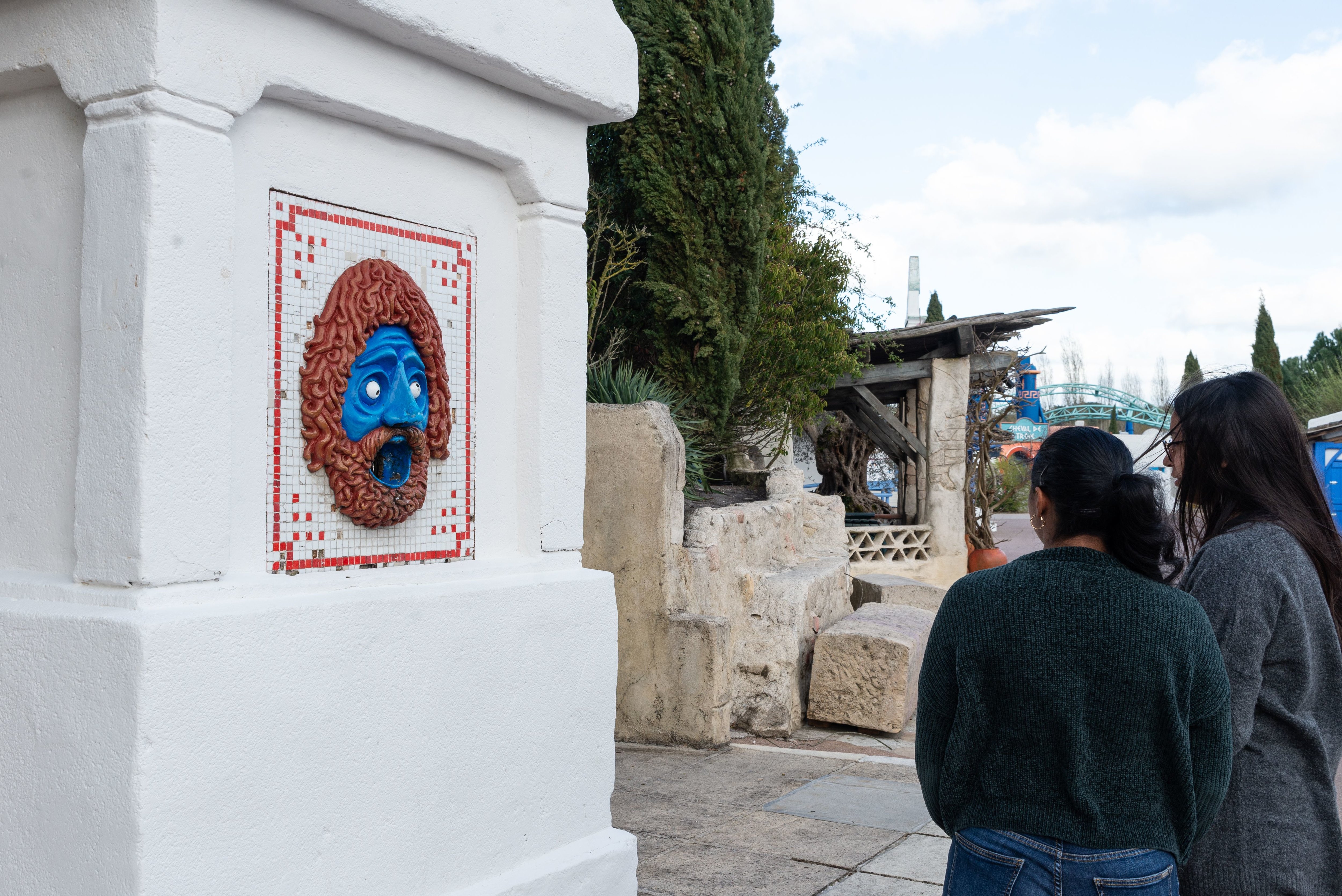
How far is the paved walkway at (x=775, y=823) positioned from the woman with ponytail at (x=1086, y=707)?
6.78 ft

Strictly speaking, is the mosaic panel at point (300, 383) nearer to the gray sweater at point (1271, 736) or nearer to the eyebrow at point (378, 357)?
the eyebrow at point (378, 357)

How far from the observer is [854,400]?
550 inches

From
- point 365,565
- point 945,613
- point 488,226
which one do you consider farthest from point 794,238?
point 945,613

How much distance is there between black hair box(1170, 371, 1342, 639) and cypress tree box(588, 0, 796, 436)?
5740 millimetres

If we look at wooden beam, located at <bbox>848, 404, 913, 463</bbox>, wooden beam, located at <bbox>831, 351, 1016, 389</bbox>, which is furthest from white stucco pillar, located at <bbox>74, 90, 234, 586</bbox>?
wooden beam, located at <bbox>848, 404, 913, 463</bbox>

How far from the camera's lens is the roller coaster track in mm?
30734

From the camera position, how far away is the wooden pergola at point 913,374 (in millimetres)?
12812

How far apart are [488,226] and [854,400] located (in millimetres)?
10965

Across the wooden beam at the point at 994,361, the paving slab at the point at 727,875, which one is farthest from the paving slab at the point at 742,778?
the wooden beam at the point at 994,361

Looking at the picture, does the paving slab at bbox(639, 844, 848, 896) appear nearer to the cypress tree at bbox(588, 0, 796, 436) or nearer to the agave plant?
the agave plant

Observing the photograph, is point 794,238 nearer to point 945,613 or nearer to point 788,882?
point 788,882

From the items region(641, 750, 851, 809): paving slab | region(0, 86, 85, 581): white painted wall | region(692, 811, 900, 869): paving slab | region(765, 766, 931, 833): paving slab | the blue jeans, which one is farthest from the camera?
region(641, 750, 851, 809): paving slab

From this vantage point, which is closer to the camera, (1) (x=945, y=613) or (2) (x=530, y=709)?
(1) (x=945, y=613)

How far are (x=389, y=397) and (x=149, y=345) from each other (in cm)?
72
